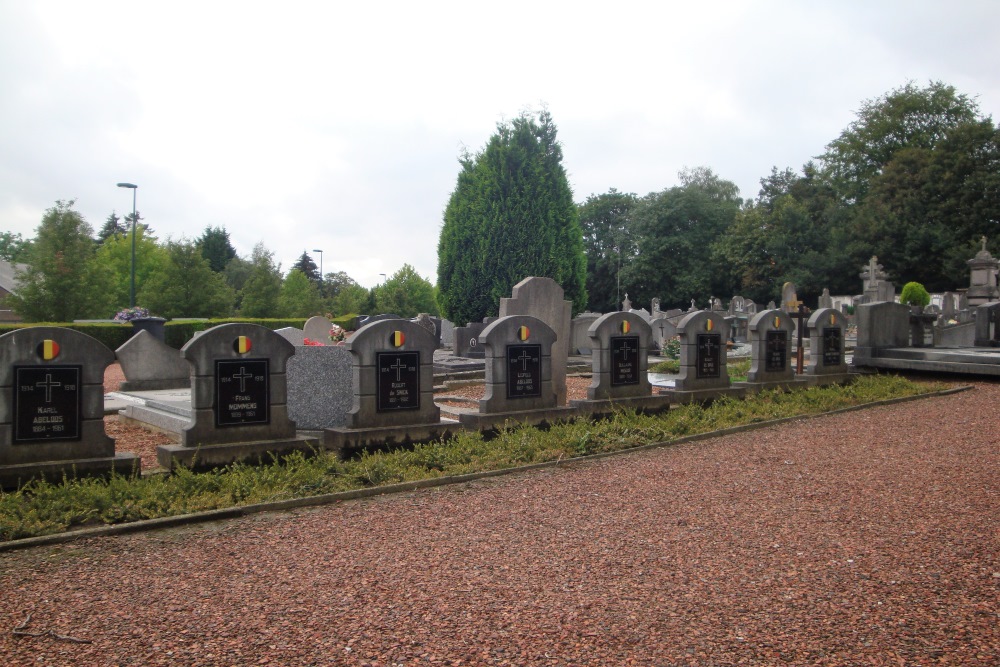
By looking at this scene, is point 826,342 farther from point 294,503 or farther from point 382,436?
point 294,503

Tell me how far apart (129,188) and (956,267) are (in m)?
39.1

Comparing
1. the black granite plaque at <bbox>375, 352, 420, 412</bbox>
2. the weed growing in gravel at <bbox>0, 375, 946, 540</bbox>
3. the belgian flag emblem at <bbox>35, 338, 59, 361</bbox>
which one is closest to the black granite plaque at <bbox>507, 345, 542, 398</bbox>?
the weed growing in gravel at <bbox>0, 375, 946, 540</bbox>

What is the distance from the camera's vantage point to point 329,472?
7.07 m

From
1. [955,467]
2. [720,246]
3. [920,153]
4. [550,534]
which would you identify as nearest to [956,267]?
[920,153]

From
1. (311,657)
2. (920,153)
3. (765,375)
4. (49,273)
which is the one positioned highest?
(920,153)

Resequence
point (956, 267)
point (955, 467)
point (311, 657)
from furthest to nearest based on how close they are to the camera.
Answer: point (956, 267), point (955, 467), point (311, 657)

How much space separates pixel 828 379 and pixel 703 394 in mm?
3393

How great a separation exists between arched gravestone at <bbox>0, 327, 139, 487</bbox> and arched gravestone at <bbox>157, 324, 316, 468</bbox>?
0.58 meters

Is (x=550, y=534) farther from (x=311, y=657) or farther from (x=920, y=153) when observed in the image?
(x=920, y=153)

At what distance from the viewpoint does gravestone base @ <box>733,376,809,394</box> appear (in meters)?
12.3

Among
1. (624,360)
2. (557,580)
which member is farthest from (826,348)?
(557,580)

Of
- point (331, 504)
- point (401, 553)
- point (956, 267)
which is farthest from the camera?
point (956, 267)

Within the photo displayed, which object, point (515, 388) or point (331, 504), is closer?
point (331, 504)

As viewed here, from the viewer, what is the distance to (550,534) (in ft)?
17.2
